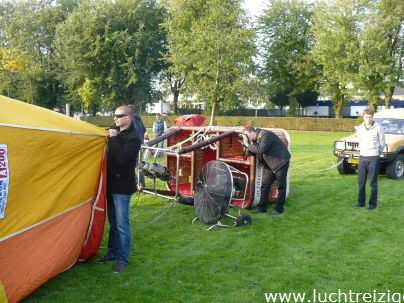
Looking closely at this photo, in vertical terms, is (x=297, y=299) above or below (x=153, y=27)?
below

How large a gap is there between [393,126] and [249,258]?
9.74 metres

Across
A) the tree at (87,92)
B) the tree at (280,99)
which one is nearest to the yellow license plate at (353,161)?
the tree at (87,92)

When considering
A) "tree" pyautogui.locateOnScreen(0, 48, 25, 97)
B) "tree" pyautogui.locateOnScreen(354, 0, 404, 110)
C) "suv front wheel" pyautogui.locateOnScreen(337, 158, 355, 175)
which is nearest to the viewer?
"suv front wheel" pyautogui.locateOnScreen(337, 158, 355, 175)

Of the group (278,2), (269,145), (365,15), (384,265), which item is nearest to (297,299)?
(384,265)

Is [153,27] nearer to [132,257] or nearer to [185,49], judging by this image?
[185,49]

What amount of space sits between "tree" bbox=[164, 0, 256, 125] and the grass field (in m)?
22.6

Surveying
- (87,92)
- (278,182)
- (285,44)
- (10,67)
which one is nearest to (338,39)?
(285,44)

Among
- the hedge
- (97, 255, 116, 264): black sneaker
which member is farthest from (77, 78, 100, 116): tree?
(97, 255, 116, 264): black sneaker

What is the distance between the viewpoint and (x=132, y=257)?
246 inches

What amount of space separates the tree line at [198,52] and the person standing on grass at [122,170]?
25.6m

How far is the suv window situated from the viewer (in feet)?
45.8

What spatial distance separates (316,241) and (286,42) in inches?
1828

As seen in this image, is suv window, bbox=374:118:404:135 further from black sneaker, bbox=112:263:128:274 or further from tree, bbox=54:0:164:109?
tree, bbox=54:0:164:109

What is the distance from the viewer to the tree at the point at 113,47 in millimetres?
45375
